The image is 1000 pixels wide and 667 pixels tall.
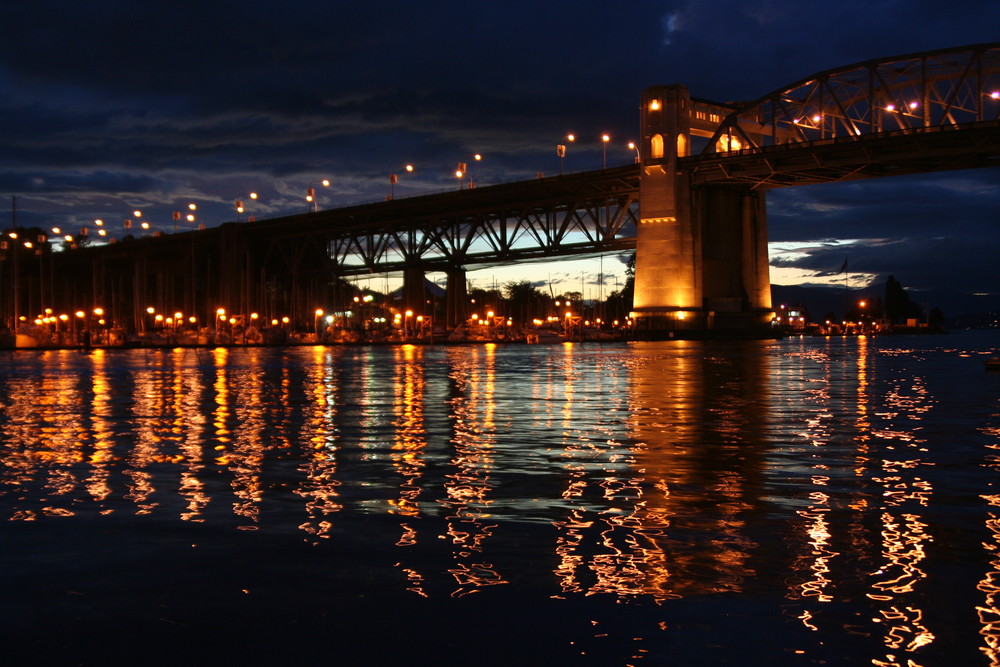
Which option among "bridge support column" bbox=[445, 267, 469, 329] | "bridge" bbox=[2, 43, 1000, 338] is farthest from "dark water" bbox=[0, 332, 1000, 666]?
"bridge support column" bbox=[445, 267, 469, 329]

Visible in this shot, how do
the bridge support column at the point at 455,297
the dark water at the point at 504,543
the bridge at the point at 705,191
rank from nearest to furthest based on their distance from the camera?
the dark water at the point at 504,543
the bridge at the point at 705,191
the bridge support column at the point at 455,297

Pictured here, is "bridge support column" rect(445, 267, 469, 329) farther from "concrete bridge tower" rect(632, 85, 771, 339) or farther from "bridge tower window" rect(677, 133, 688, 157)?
"bridge tower window" rect(677, 133, 688, 157)

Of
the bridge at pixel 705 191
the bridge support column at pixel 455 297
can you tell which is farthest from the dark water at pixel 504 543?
the bridge support column at pixel 455 297

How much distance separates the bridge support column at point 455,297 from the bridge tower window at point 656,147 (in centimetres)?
4123

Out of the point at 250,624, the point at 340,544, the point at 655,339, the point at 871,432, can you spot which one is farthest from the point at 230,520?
the point at 655,339

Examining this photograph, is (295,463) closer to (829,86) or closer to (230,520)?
(230,520)

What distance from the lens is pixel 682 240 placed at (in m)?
98.0

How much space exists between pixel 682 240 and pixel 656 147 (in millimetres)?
9389

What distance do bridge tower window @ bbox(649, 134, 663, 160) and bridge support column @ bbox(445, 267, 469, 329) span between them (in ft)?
135

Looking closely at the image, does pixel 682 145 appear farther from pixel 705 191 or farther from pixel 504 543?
pixel 504 543

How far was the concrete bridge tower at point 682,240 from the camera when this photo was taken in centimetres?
9794

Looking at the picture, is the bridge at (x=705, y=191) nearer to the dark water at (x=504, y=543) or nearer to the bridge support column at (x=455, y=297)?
the bridge support column at (x=455, y=297)

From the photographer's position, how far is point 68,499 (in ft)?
34.4

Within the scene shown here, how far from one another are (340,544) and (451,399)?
17.6 metres
